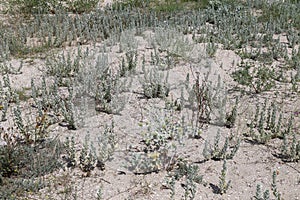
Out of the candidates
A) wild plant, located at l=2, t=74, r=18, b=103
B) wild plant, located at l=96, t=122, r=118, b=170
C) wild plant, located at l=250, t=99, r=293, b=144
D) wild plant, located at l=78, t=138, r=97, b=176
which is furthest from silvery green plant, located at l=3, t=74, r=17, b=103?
wild plant, located at l=250, t=99, r=293, b=144

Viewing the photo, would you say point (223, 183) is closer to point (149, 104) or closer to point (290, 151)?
point (290, 151)

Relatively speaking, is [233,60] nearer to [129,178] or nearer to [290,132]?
[290,132]

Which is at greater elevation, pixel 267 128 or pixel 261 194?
pixel 267 128

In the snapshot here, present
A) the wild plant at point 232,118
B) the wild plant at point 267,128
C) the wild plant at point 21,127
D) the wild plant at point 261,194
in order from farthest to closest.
Result: the wild plant at point 232,118 → the wild plant at point 267,128 → the wild plant at point 21,127 → the wild plant at point 261,194

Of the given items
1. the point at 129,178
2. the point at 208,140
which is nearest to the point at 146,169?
the point at 129,178

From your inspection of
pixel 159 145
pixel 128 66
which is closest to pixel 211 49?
pixel 128 66

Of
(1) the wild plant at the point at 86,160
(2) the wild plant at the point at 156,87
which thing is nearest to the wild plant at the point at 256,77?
(2) the wild plant at the point at 156,87

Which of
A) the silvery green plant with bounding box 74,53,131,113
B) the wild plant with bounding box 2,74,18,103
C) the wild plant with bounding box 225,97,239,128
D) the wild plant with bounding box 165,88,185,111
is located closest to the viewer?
the wild plant with bounding box 225,97,239,128

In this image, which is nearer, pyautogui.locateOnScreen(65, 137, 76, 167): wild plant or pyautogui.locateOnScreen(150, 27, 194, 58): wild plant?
pyautogui.locateOnScreen(65, 137, 76, 167): wild plant

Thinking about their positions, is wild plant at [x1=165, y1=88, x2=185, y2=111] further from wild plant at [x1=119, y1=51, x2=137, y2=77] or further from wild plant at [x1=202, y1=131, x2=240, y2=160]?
wild plant at [x1=119, y1=51, x2=137, y2=77]

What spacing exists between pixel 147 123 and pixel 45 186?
5.42ft

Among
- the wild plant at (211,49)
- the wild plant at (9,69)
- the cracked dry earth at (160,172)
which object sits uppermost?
the wild plant at (211,49)

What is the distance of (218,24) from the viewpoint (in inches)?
422

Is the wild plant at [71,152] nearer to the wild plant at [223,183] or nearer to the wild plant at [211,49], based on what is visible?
the wild plant at [223,183]
